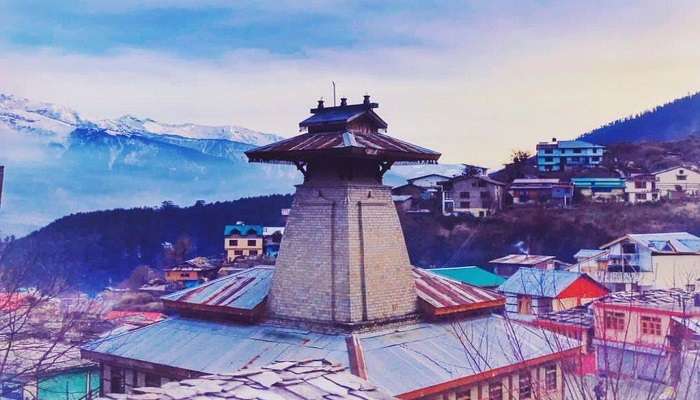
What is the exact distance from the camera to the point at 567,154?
225 feet

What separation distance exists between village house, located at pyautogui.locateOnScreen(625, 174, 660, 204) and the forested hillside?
92.8 feet

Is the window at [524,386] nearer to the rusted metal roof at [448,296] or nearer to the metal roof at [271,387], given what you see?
the rusted metal roof at [448,296]

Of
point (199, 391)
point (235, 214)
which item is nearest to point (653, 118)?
point (235, 214)

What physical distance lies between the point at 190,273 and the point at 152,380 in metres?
29.9

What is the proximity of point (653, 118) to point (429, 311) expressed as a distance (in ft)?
345

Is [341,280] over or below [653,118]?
below

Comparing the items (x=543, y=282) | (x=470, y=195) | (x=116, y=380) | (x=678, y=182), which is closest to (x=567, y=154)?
(x=678, y=182)

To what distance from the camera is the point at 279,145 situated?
15.6m

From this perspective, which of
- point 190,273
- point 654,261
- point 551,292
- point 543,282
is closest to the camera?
point 543,282

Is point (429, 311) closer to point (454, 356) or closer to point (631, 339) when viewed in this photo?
point (454, 356)

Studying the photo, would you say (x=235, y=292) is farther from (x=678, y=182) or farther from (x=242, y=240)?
(x=678, y=182)

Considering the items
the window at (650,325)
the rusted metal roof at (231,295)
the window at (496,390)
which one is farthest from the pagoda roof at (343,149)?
the window at (650,325)

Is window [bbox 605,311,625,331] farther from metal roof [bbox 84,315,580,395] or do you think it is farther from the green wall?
the green wall

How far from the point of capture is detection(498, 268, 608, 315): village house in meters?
28.1
